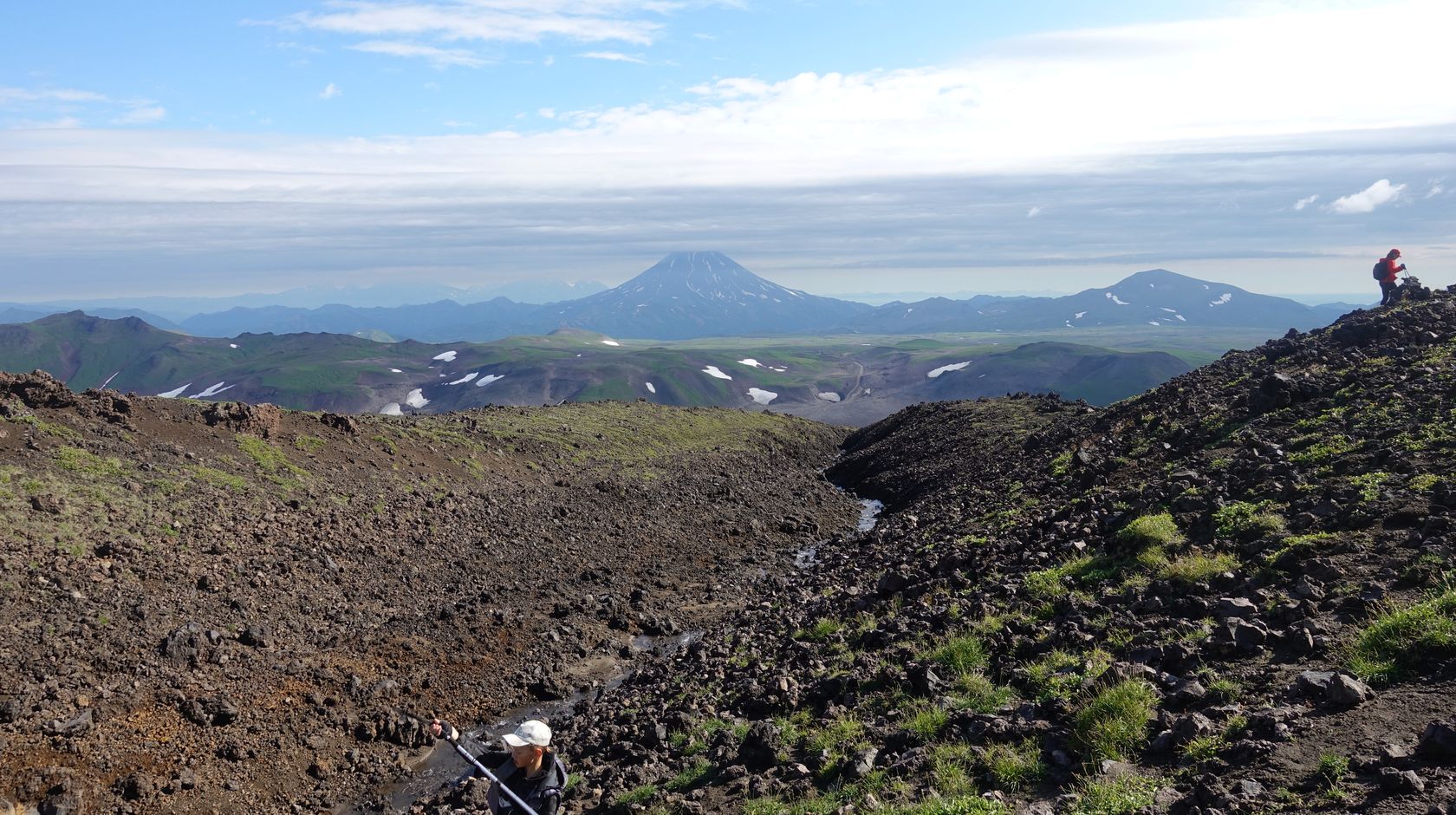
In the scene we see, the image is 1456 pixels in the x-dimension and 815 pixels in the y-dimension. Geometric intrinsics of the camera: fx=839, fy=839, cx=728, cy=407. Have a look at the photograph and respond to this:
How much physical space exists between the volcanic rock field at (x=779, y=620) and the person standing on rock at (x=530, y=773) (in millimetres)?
2536

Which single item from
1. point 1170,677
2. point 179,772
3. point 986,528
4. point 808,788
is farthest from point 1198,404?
point 179,772

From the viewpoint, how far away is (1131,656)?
41.1 feet

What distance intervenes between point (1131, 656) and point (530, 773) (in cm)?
879

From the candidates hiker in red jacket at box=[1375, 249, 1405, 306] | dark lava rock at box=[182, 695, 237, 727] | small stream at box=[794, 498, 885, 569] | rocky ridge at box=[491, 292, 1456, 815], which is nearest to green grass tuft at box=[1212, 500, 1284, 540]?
rocky ridge at box=[491, 292, 1456, 815]

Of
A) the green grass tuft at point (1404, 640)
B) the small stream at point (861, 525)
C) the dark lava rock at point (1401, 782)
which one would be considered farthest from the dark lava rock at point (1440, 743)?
the small stream at point (861, 525)

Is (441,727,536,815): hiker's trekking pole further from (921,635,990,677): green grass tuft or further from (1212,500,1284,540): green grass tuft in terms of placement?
(1212,500,1284,540): green grass tuft

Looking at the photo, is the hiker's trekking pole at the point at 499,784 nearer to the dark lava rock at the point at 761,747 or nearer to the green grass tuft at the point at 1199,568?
the dark lava rock at the point at 761,747

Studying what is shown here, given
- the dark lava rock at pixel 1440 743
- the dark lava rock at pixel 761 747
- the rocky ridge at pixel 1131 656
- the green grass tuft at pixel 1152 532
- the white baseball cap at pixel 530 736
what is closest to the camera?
the dark lava rock at pixel 1440 743

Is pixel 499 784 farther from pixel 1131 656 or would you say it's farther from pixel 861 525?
pixel 861 525

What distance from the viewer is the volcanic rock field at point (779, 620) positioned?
10.2 m

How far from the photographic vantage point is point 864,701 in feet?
45.2

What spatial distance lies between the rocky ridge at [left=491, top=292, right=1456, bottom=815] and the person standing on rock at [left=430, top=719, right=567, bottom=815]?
2.68 metres

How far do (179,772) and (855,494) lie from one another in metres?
41.8

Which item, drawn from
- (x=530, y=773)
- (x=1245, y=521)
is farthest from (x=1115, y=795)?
(x=1245, y=521)
